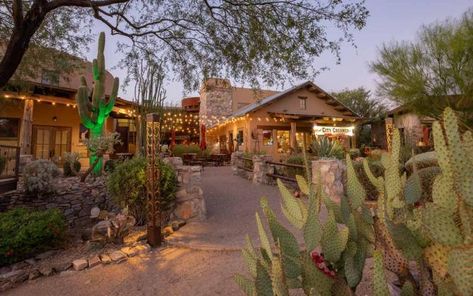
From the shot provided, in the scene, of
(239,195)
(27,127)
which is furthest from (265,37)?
(27,127)

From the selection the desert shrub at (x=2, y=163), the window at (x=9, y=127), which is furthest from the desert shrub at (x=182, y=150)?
the desert shrub at (x=2, y=163)

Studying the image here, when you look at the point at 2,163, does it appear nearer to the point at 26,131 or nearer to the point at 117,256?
the point at 26,131

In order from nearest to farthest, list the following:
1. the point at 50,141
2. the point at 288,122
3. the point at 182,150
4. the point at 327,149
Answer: the point at 327,149, the point at 50,141, the point at 288,122, the point at 182,150

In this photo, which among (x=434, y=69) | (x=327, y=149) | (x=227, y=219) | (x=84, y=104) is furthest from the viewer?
(x=434, y=69)

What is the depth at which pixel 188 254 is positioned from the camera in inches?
184

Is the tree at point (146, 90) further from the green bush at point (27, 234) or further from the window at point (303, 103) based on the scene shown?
the window at point (303, 103)

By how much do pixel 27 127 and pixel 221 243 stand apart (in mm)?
10368

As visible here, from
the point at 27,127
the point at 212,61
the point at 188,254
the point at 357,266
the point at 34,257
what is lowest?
the point at 34,257

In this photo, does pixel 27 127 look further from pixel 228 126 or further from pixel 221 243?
pixel 228 126

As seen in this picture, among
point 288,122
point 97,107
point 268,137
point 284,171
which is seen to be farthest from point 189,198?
point 288,122

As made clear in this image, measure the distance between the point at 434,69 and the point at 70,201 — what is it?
15931mm

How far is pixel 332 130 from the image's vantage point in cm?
1842

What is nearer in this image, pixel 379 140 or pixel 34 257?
pixel 34 257

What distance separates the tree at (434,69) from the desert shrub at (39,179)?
49.6ft
